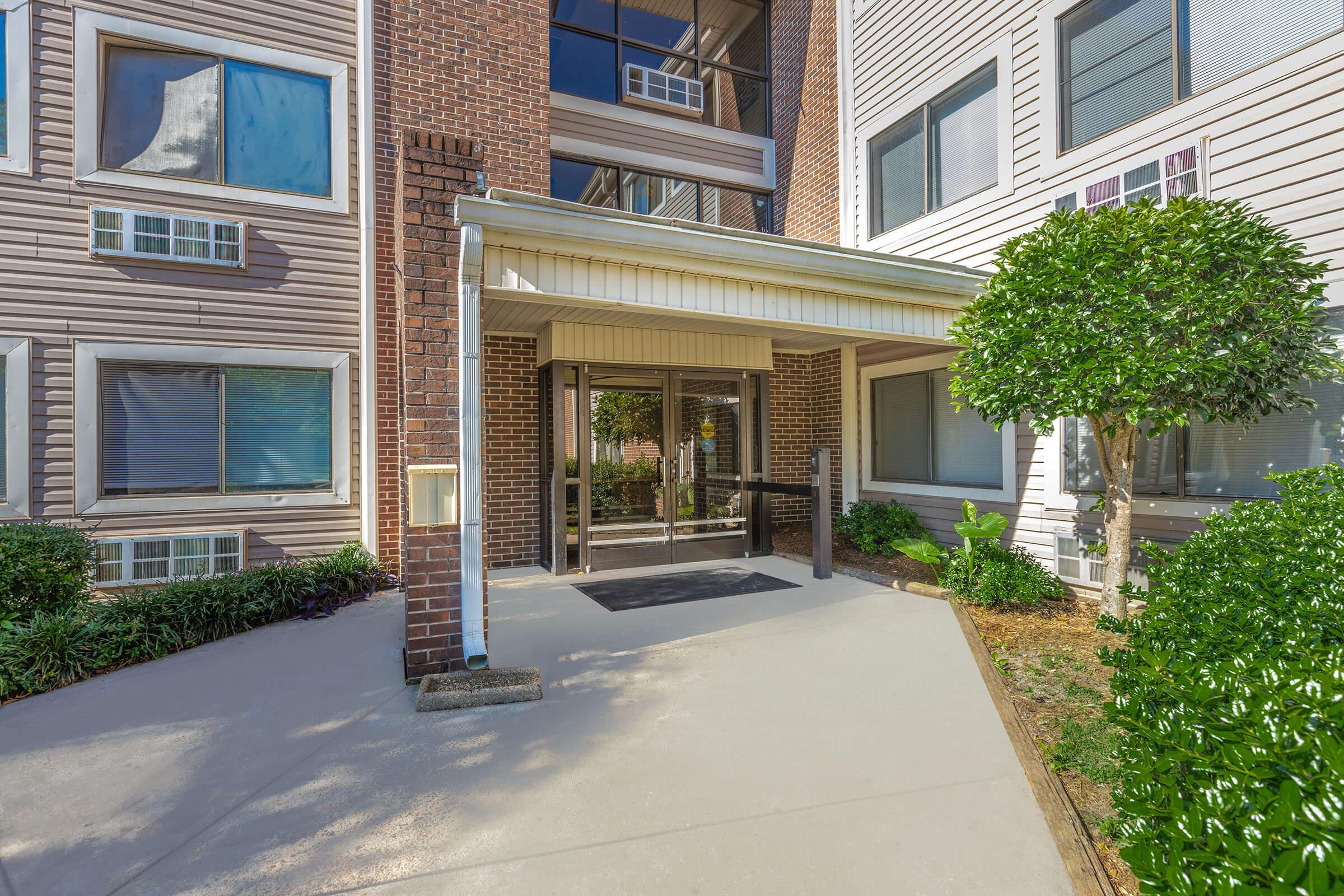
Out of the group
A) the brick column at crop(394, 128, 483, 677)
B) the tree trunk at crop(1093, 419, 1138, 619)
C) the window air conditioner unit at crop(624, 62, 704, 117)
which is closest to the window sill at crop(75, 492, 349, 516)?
the brick column at crop(394, 128, 483, 677)

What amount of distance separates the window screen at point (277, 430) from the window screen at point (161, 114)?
2.04 meters

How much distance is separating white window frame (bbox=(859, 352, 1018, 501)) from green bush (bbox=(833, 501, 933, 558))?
278mm

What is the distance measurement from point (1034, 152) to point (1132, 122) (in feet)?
2.82

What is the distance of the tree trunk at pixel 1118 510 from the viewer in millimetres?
4711

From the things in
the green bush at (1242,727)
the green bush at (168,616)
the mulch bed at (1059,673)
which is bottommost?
the mulch bed at (1059,673)

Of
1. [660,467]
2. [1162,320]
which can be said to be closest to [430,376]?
[660,467]

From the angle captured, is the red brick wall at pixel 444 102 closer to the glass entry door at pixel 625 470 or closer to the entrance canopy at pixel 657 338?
the entrance canopy at pixel 657 338

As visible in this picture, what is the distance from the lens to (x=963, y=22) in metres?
6.80

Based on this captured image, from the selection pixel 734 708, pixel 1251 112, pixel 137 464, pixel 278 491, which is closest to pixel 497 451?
pixel 278 491

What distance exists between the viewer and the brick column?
148 inches

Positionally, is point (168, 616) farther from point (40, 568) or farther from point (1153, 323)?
point (1153, 323)

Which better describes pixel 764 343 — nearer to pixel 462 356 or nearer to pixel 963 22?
pixel 963 22

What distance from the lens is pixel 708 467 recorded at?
309 inches

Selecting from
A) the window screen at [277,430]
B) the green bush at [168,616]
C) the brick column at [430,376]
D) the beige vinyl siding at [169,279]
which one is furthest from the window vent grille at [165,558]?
the brick column at [430,376]
